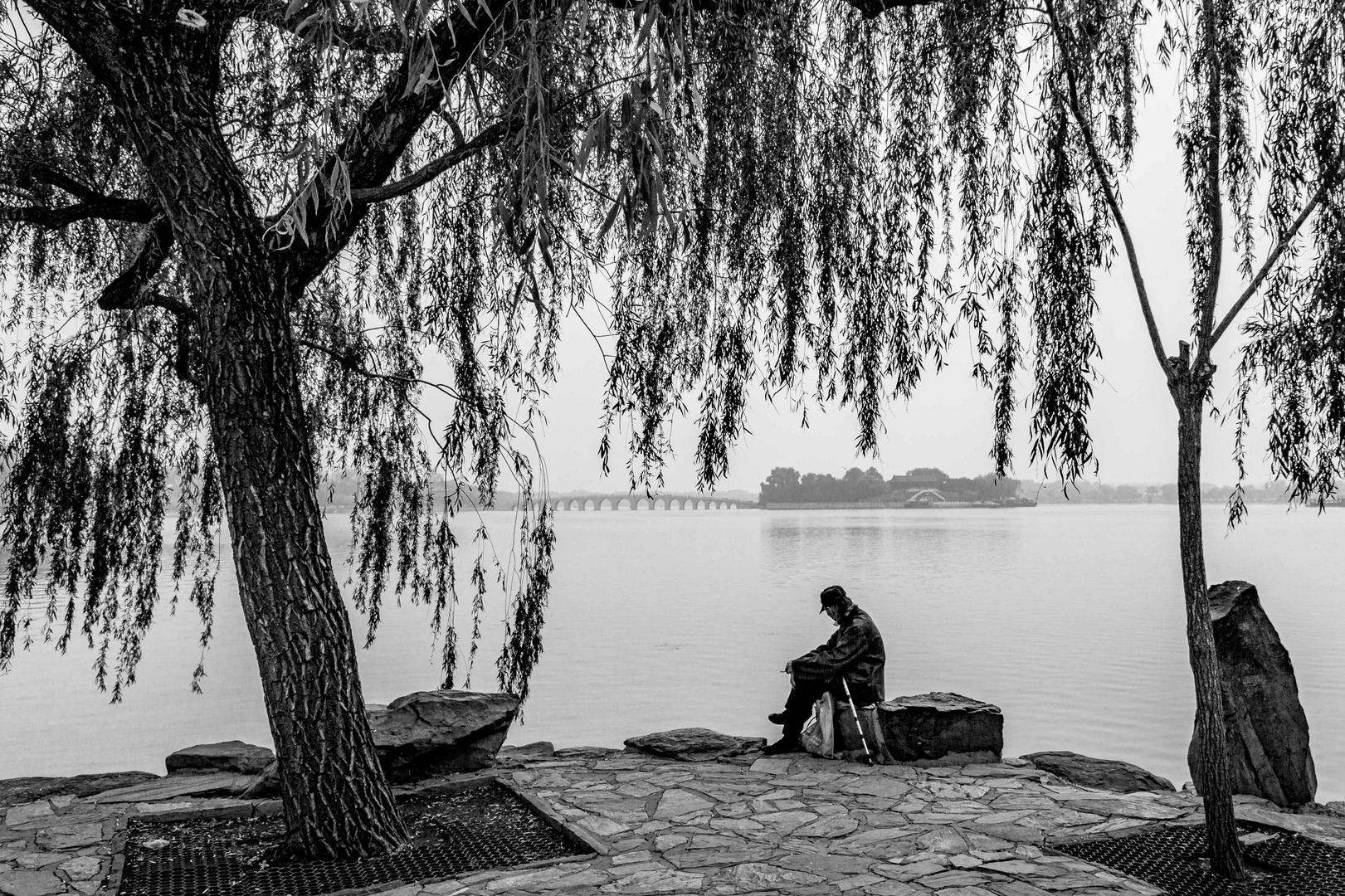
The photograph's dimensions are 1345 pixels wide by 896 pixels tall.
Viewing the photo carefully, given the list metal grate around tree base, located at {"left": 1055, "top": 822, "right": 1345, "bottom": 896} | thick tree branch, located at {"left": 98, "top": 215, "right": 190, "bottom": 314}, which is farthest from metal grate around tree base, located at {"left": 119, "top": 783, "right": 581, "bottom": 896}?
thick tree branch, located at {"left": 98, "top": 215, "right": 190, "bottom": 314}

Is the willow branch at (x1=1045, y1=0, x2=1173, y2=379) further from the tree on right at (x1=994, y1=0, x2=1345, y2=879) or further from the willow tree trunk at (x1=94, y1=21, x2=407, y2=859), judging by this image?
the willow tree trunk at (x1=94, y1=21, x2=407, y2=859)

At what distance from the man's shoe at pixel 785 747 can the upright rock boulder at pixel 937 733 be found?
2.20ft

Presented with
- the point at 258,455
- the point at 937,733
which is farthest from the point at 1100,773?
the point at 258,455

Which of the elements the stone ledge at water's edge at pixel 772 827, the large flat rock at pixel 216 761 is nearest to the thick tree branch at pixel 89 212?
the stone ledge at water's edge at pixel 772 827

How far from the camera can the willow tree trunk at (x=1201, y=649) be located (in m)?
4.06

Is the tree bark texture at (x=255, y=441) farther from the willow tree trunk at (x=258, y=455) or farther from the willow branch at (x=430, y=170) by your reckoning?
the willow branch at (x=430, y=170)

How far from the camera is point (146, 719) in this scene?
1198cm

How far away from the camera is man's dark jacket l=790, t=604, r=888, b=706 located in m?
6.48

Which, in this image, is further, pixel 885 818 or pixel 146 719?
pixel 146 719

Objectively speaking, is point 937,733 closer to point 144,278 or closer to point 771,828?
point 771,828

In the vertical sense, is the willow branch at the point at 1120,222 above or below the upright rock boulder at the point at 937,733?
above

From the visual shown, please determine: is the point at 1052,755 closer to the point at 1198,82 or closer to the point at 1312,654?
the point at 1198,82

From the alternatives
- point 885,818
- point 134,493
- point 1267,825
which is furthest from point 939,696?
point 134,493

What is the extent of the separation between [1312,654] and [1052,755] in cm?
1202
